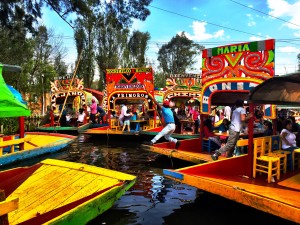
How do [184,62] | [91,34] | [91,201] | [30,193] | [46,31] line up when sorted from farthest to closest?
[184,62] → [91,34] → [46,31] → [30,193] → [91,201]

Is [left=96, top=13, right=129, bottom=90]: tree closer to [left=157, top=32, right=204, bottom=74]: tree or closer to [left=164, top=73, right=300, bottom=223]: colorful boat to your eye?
[left=157, top=32, right=204, bottom=74]: tree

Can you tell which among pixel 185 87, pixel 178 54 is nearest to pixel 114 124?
pixel 185 87

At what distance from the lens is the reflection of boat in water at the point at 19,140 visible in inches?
165

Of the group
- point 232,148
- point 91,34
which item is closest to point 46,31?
point 91,34

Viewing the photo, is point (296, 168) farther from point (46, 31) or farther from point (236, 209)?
point (46, 31)

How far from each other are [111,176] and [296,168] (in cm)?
419

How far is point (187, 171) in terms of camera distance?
5.96 m

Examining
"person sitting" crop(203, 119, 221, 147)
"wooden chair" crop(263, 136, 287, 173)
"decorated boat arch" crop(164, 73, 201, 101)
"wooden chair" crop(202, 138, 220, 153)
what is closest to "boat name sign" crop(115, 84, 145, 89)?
"person sitting" crop(203, 119, 221, 147)

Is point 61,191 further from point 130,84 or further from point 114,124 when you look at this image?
point 130,84

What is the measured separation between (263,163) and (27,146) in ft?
27.2

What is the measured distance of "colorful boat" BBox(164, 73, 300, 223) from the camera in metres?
4.65

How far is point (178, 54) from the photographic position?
54406 mm

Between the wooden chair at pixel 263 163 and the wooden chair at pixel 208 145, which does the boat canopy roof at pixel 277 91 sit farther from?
the wooden chair at pixel 208 145

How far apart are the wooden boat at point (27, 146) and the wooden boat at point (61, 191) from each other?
8.35 feet
